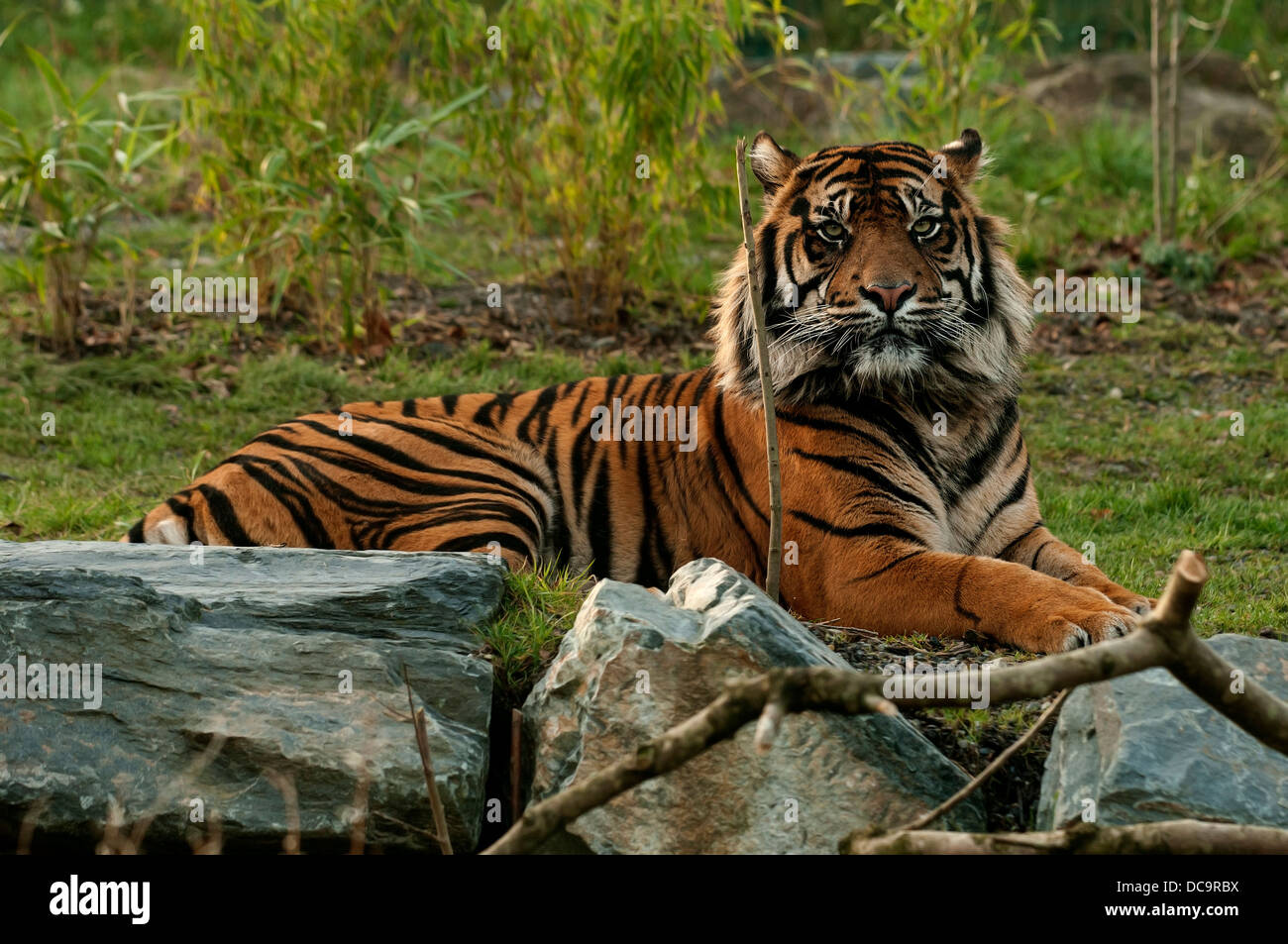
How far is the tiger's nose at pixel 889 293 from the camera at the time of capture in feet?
14.1

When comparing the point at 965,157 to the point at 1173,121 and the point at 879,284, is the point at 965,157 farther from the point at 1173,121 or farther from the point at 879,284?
the point at 1173,121

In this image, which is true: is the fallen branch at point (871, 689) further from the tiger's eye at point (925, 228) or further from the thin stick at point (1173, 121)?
the thin stick at point (1173, 121)

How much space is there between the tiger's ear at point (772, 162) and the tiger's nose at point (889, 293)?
70 centimetres

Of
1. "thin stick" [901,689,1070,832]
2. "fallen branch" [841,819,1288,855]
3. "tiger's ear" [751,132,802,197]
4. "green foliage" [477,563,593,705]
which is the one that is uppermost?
"tiger's ear" [751,132,802,197]


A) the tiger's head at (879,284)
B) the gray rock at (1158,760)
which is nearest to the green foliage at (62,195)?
the tiger's head at (879,284)

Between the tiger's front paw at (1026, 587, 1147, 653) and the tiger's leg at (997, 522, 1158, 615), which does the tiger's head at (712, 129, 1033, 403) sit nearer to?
the tiger's leg at (997, 522, 1158, 615)

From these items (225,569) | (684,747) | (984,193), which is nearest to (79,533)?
(225,569)

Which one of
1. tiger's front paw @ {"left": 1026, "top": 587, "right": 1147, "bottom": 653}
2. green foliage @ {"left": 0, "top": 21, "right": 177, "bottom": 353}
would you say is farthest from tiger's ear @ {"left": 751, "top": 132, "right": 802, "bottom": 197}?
green foliage @ {"left": 0, "top": 21, "right": 177, "bottom": 353}

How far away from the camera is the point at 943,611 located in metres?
4.07

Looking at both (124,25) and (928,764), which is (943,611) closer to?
(928,764)

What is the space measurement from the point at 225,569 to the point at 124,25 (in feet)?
44.2

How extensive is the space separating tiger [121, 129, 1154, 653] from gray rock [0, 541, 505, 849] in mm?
880

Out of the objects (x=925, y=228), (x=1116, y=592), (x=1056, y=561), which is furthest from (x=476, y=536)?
(x=1116, y=592)

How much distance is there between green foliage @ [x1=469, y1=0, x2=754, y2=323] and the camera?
750 centimetres
